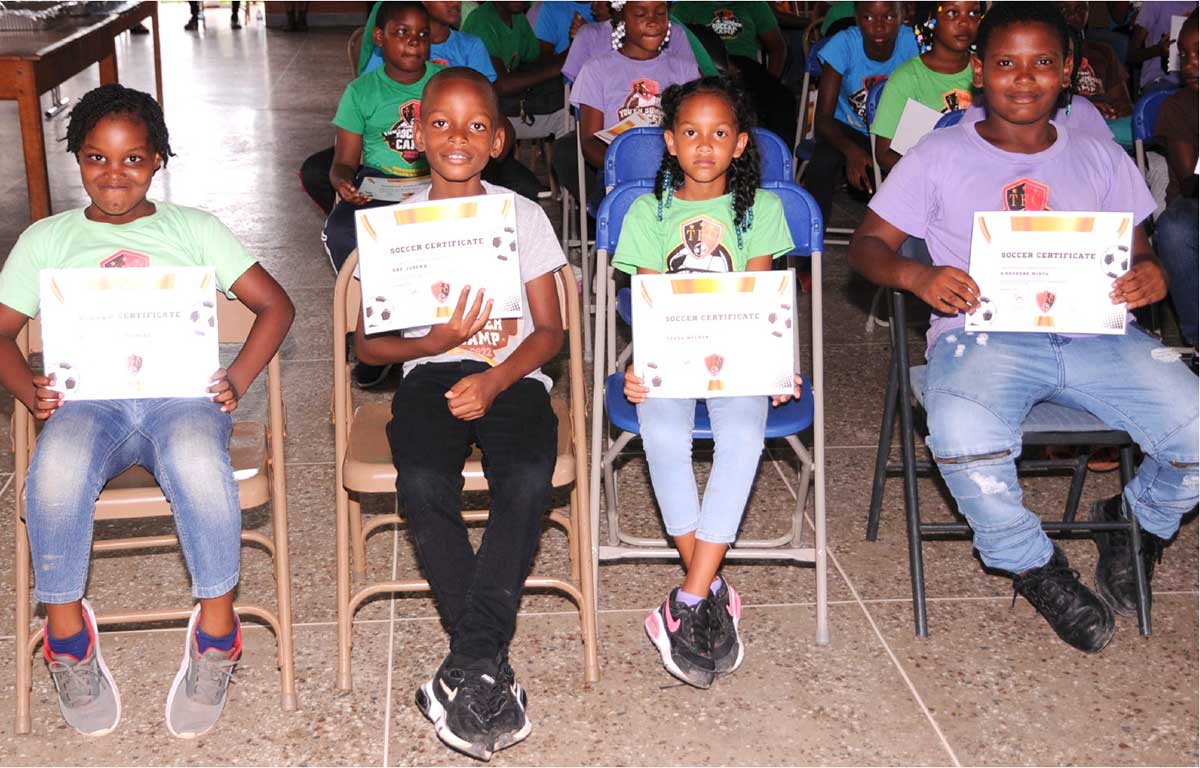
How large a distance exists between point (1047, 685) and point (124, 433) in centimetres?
A: 217

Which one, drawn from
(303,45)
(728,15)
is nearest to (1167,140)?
(728,15)

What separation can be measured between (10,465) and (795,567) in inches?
98.3

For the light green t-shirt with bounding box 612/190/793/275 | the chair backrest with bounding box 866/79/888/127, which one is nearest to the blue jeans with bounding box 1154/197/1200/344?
the chair backrest with bounding box 866/79/888/127

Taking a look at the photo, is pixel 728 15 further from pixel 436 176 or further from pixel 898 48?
pixel 436 176

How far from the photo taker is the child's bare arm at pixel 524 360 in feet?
9.21

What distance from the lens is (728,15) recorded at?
25.1ft

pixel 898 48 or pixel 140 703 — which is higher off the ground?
pixel 898 48

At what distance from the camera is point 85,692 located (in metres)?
2.74

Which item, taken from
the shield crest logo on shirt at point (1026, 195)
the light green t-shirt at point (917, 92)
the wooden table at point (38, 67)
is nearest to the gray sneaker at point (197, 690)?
the shield crest logo on shirt at point (1026, 195)

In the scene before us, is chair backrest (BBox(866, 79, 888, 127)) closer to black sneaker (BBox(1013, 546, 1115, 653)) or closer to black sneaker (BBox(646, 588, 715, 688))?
black sneaker (BBox(1013, 546, 1115, 653))

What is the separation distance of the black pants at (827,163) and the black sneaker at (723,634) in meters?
3.09

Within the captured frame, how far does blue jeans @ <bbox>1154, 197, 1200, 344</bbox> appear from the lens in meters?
4.23

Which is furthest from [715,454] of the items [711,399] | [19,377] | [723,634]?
[19,377]

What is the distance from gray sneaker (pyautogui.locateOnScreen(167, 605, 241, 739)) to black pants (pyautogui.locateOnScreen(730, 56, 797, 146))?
15.0 ft
